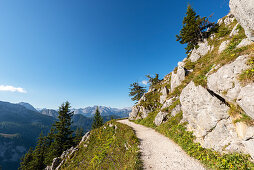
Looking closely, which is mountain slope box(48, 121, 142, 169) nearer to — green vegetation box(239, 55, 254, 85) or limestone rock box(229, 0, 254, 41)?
green vegetation box(239, 55, 254, 85)

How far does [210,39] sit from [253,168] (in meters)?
33.2

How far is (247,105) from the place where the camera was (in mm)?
5848

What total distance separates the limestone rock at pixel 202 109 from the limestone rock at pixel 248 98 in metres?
1.69

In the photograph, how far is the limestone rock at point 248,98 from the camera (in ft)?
18.6

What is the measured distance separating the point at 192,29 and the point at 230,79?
30082 mm

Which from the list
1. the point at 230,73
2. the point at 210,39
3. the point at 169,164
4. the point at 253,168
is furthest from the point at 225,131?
the point at 210,39

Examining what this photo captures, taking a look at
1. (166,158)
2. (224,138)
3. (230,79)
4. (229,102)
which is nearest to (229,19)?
(230,79)

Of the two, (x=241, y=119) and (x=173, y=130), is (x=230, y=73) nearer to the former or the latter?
(x=241, y=119)

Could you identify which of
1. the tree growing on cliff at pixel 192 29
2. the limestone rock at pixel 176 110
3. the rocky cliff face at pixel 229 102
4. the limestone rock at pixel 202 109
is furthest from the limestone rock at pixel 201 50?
the limestone rock at pixel 202 109

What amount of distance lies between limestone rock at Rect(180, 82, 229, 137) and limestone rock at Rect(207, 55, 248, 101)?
91 cm

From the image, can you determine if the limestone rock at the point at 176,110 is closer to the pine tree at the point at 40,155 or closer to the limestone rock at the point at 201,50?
the limestone rock at the point at 201,50

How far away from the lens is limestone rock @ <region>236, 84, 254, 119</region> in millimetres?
5659

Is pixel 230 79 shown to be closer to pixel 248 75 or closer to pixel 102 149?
pixel 248 75

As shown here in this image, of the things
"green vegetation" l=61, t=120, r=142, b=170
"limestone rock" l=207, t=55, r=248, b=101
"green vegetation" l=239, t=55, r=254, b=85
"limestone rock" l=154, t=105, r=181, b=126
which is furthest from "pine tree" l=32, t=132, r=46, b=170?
"green vegetation" l=239, t=55, r=254, b=85
